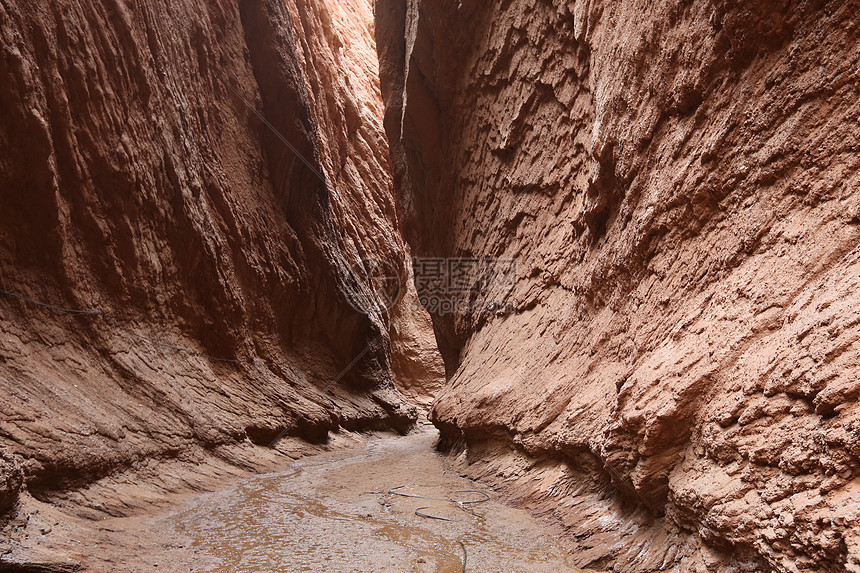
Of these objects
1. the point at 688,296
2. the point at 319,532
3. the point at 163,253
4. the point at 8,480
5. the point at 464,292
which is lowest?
the point at 319,532

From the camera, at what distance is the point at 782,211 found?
236 cm

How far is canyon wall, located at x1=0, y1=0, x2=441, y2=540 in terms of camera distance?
4.54 m

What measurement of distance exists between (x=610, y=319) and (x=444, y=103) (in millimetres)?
5908

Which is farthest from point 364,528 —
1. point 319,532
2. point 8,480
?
point 8,480

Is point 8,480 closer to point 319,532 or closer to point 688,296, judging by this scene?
point 319,532

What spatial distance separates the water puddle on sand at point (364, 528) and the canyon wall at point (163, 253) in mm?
1019

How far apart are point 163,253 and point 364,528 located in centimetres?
446

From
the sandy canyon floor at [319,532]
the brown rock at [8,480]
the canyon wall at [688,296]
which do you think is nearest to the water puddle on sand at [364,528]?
the sandy canyon floor at [319,532]

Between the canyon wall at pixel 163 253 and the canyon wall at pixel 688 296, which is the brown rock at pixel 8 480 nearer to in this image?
the canyon wall at pixel 163 253

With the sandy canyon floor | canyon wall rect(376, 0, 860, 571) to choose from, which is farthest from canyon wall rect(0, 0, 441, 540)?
canyon wall rect(376, 0, 860, 571)

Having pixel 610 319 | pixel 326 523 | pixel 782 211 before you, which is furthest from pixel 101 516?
pixel 782 211

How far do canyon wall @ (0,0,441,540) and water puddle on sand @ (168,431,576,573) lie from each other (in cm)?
102

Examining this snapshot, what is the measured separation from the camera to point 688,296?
2.90m

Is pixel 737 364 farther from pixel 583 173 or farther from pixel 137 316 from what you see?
pixel 137 316
